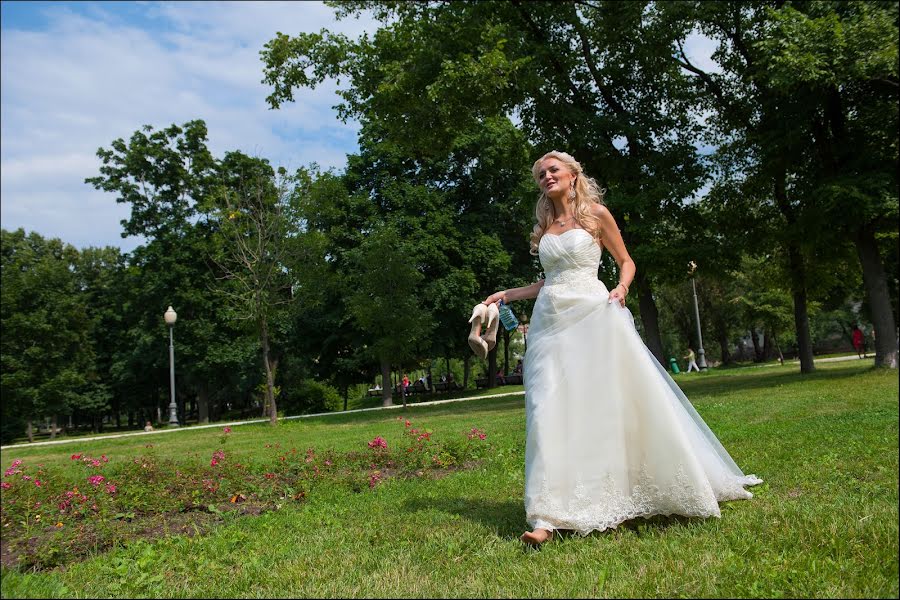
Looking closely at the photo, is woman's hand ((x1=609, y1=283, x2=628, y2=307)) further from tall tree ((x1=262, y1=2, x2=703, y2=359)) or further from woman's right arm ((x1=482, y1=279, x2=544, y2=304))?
tall tree ((x1=262, y1=2, x2=703, y2=359))

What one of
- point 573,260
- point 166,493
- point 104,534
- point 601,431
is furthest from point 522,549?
point 166,493

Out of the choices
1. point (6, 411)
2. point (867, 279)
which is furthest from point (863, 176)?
point (6, 411)

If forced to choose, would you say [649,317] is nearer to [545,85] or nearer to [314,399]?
[545,85]

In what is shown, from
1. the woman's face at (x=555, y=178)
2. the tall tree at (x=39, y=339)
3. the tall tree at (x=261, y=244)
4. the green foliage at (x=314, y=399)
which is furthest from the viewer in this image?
the green foliage at (x=314, y=399)

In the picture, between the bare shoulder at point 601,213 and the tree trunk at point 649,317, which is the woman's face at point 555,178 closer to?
the bare shoulder at point 601,213

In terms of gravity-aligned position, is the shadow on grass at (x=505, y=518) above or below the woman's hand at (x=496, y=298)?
below

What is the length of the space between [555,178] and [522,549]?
263cm

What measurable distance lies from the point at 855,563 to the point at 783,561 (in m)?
0.32

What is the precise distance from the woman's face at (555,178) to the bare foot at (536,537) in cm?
241

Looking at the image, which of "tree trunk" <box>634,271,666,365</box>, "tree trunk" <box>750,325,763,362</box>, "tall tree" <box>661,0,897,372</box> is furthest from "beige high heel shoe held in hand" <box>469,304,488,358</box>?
"tree trunk" <box>750,325,763,362</box>

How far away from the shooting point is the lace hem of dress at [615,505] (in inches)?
163

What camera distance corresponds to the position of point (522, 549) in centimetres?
398

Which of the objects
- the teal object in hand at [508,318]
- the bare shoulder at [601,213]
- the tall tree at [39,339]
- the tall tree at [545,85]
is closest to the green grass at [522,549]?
the teal object in hand at [508,318]

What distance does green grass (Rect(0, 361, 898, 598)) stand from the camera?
3074 millimetres
